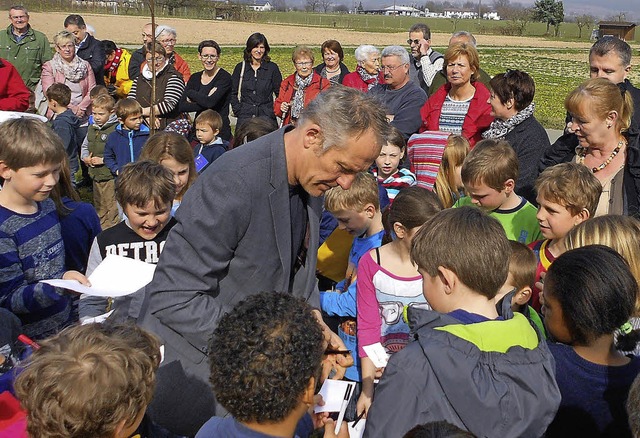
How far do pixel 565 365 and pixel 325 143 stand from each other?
3.91 feet

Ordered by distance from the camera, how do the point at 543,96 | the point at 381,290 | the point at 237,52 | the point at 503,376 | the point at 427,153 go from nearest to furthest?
the point at 503,376 < the point at 381,290 < the point at 427,153 < the point at 543,96 < the point at 237,52

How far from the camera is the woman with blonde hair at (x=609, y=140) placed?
172 inches

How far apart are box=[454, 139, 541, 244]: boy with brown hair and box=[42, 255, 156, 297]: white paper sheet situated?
6.81 ft

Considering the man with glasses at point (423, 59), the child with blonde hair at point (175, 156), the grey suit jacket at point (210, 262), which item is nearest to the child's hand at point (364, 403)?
the grey suit jacket at point (210, 262)

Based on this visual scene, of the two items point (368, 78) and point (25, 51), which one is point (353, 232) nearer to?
point (368, 78)

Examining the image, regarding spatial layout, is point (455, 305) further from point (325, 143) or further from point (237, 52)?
point (237, 52)

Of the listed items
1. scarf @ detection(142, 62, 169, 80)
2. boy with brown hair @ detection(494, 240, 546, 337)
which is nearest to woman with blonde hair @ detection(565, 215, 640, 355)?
boy with brown hair @ detection(494, 240, 546, 337)

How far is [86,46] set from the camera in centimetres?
1062

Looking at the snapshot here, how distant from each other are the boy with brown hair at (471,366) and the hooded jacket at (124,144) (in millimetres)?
5709

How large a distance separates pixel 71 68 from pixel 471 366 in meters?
8.81

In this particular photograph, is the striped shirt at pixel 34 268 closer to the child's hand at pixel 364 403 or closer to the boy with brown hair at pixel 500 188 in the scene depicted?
the child's hand at pixel 364 403

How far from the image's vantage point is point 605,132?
445cm

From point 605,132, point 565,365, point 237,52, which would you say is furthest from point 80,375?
point 237,52

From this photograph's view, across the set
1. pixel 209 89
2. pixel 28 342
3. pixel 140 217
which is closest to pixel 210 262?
pixel 28 342
